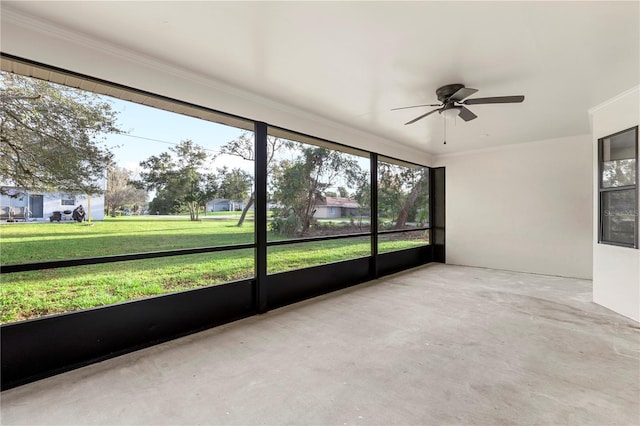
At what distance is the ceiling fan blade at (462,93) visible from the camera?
302 cm

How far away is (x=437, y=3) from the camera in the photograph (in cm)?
200

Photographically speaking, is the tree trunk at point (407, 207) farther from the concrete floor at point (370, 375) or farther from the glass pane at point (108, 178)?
the glass pane at point (108, 178)

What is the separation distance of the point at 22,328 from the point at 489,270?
23.8ft

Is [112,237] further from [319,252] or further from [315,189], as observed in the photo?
[315,189]

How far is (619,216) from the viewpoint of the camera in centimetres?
376

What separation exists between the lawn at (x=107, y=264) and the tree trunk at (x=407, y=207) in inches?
145

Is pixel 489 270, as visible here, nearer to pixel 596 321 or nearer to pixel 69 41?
pixel 596 321

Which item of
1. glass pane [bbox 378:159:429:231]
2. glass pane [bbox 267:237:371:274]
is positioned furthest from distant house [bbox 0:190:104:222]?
glass pane [bbox 378:159:429:231]

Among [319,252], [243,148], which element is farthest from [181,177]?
[319,252]

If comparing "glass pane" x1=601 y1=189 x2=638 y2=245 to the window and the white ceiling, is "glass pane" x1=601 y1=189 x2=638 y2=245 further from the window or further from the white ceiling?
the window

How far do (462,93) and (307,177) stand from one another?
342 centimetres

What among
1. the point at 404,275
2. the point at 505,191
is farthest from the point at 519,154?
the point at 404,275

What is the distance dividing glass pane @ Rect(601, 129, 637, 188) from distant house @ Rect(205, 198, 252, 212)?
5.01 metres

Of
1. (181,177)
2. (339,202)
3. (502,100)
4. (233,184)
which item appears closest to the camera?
(502,100)
